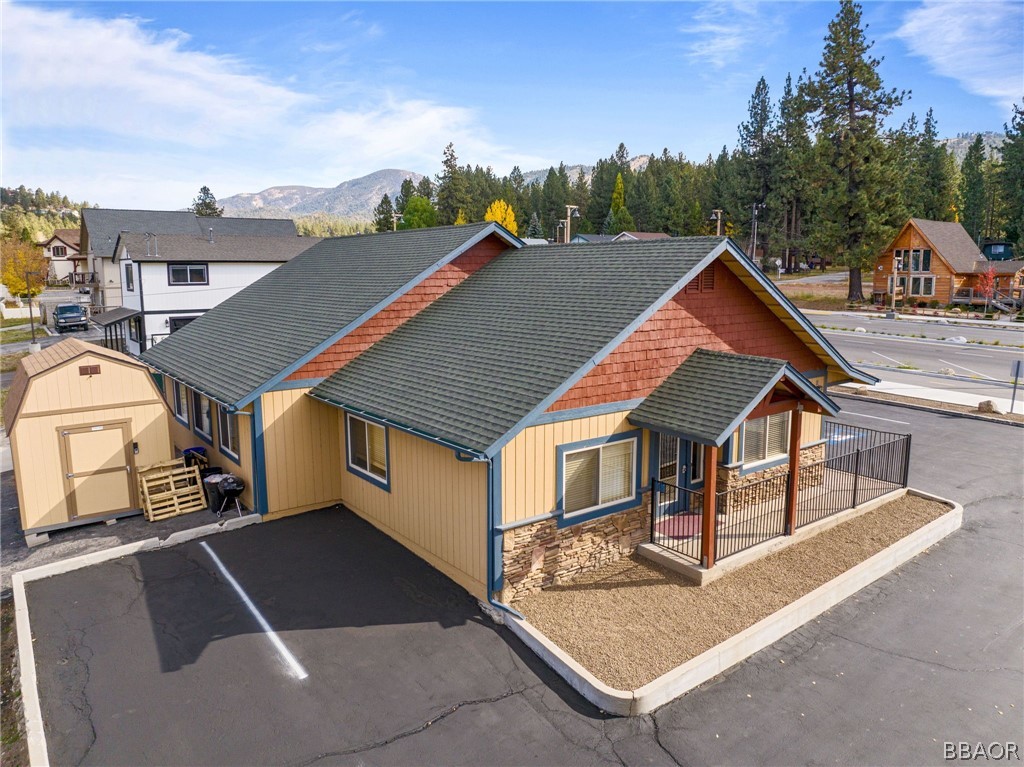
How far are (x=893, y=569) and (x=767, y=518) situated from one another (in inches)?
86.9

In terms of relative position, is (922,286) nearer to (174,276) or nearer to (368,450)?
(174,276)

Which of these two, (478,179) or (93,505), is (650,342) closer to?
(93,505)

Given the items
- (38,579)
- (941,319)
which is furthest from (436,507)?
(941,319)

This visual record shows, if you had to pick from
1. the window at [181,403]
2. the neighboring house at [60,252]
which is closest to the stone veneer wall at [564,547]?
the window at [181,403]

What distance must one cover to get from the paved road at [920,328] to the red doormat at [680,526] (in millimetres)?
36364

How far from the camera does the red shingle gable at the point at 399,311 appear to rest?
13.7 m

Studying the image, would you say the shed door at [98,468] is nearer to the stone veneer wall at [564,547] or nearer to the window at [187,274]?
the stone veneer wall at [564,547]

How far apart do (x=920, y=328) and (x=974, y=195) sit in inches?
1767

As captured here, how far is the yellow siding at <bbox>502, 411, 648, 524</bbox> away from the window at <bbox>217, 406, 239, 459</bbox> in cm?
690

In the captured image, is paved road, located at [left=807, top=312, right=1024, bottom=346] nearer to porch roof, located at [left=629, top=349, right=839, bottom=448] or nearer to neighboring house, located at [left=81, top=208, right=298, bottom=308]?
porch roof, located at [left=629, top=349, right=839, bottom=448]

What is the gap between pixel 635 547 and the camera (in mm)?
11828

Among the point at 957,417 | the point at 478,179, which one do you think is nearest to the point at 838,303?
the point at 957,417

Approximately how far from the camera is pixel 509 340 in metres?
12.4

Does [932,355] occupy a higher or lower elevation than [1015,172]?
lower
